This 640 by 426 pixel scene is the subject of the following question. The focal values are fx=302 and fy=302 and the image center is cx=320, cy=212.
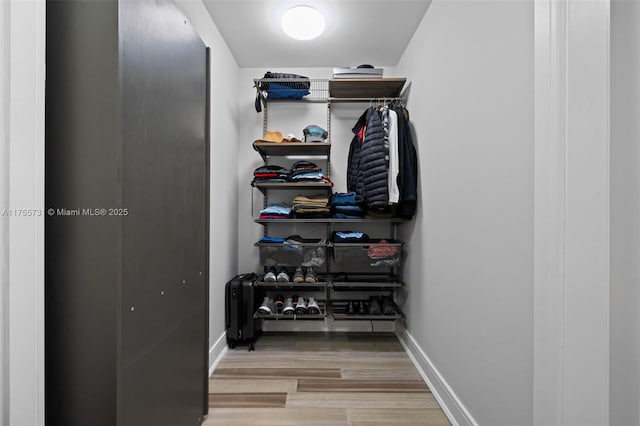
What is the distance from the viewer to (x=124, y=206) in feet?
2.70

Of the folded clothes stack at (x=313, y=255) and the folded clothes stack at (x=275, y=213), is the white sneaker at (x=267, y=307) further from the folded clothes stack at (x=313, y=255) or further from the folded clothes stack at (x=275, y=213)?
the folded clothes stack at (x=275, y=213)

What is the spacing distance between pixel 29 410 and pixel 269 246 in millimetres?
1605

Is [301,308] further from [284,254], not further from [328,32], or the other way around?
[328,32]

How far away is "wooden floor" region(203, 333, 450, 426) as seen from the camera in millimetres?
1453

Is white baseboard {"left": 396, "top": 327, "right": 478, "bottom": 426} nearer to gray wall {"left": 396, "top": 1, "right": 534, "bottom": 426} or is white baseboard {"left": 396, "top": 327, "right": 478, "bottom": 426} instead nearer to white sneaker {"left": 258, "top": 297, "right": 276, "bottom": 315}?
gray wall {"left": 396, "top": 1, "right": 534, "bottom": 426}

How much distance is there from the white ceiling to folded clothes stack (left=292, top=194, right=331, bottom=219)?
1.14 metres

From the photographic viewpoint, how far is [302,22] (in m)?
1.86

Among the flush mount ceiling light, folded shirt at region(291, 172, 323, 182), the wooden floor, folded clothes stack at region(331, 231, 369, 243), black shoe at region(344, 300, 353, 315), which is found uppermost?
the flush mount ceiling light

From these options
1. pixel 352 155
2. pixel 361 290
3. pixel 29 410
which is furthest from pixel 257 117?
pixel 29 410

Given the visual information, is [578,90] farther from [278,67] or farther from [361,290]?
[278,67]

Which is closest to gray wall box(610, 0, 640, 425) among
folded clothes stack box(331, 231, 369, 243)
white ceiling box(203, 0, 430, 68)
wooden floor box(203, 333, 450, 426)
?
wooden floor box(203, 333, 450, 426)

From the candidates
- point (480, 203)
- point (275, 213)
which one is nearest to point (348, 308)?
point (275, 213)

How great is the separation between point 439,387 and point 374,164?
1326mm

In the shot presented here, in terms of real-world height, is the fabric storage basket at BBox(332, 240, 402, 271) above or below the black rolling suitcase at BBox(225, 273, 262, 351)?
above
